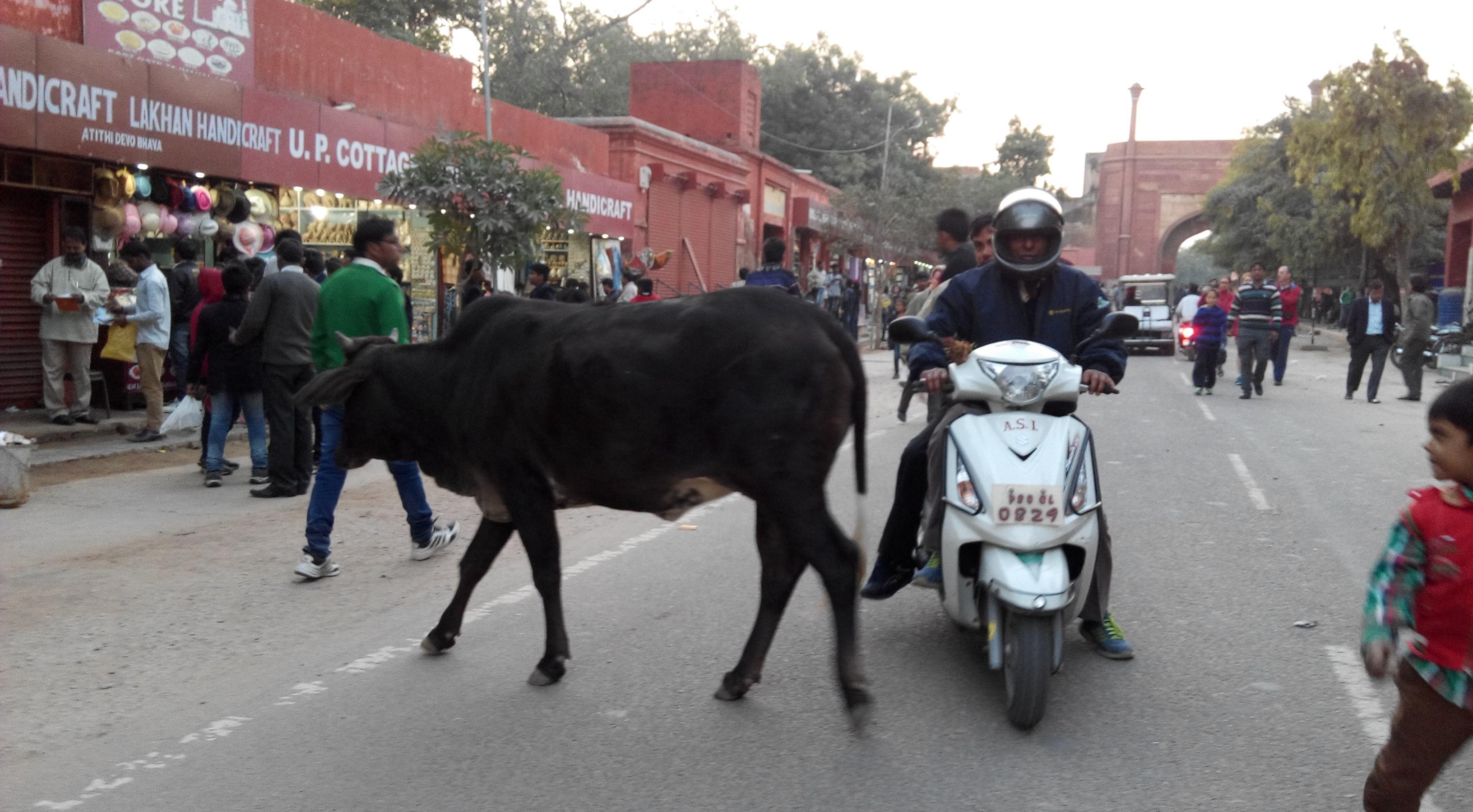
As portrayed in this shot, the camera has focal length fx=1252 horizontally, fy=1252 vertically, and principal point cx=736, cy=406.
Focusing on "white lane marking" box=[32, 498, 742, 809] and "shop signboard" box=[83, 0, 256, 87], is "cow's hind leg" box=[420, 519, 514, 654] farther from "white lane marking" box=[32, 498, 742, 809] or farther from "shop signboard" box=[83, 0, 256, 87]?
"shop signboard" box=[83, 0, 256, 87]

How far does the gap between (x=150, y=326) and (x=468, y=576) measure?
320 inches

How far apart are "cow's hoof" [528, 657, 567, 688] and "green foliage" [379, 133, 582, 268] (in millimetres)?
10318

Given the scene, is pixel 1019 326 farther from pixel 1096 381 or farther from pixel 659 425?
pixel 659 425

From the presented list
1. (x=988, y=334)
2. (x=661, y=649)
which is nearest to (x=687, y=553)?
(x=661, y=649)

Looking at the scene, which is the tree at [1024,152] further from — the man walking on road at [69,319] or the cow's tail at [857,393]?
the cow's tail at [857,393]

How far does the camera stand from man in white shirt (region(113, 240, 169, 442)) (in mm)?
11703

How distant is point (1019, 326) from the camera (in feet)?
17.2

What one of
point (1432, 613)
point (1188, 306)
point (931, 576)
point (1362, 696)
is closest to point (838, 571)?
point (931, 576)

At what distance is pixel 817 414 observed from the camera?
435 cm

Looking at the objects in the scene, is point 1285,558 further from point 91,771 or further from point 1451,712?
point 91,771

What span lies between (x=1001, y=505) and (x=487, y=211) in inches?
443

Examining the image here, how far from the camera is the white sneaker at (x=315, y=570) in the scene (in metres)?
6.72

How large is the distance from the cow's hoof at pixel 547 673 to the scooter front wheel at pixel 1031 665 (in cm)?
173

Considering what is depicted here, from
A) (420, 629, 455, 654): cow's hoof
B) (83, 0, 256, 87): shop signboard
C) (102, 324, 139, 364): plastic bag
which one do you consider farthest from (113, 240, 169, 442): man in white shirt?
(420, 629, 455, 654): cow's hoof
